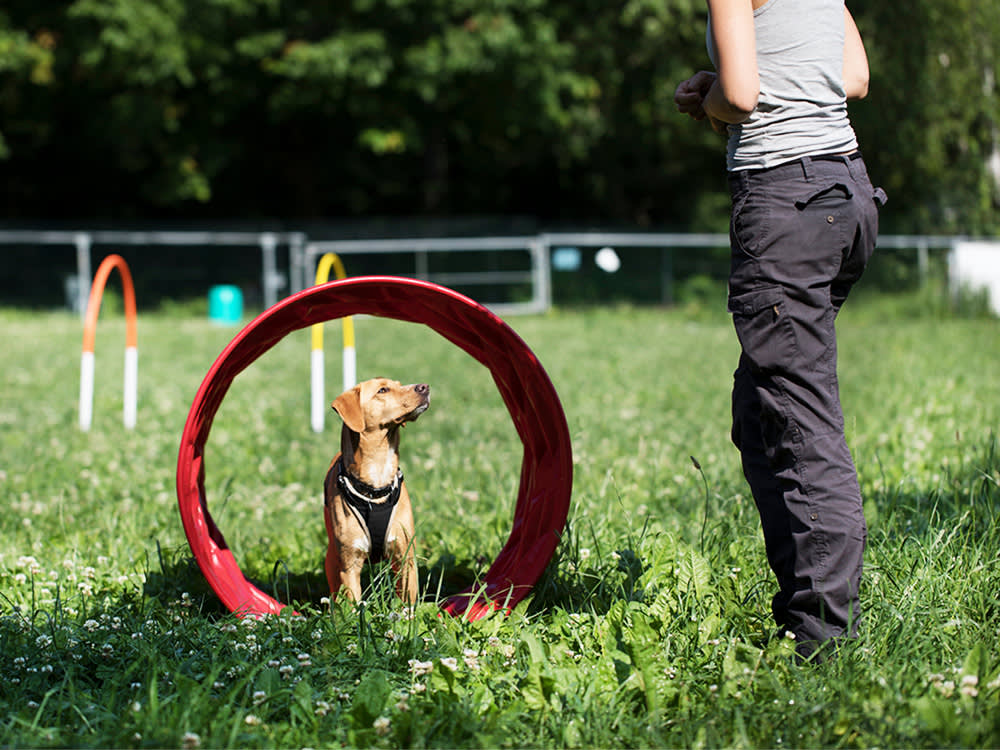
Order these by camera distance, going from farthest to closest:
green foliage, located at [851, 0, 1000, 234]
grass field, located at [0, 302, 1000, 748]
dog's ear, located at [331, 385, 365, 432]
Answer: green foliage, located at [851, 0, 1000, 234], dog's ear, located at [331, 385, 365, 432], grass field, located at [0, 302, 1000, 748]

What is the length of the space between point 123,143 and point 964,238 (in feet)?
63.2

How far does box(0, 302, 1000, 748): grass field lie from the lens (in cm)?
250

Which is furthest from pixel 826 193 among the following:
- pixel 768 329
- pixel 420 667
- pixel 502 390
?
pixel 420 667

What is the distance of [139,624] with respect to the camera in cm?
330

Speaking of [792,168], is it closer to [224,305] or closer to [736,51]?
[736,51]

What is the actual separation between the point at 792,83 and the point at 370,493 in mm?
1939

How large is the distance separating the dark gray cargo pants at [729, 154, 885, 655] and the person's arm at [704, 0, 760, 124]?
0.25m

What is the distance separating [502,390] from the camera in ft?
13.2

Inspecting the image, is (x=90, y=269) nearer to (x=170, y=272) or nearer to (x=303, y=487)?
(x=170, y=272)

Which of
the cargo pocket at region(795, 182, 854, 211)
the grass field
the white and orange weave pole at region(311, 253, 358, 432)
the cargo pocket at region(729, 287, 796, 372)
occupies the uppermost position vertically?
the cargo pocket at region(795, 182, 854, 211)

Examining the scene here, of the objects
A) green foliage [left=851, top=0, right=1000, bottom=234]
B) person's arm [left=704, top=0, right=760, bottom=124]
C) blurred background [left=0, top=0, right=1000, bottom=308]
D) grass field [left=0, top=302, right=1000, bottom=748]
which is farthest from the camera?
blurred background [left=0, top=0, right=1000, bottom=308]

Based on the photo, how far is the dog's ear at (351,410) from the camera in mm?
3637

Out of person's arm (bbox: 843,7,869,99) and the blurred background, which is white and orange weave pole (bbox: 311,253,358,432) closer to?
person's arm (bbox: 843,7,869,99)

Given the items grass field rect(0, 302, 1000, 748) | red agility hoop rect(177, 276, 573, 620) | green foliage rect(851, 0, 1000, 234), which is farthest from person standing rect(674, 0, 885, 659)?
green foliage rect(851, 0, 1000, 234)
